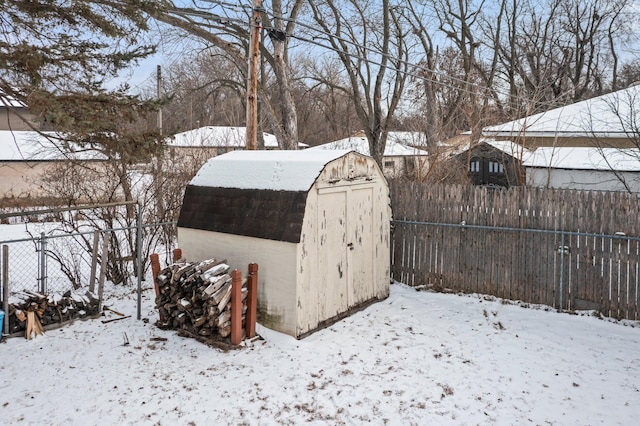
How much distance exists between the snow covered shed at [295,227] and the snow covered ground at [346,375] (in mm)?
399

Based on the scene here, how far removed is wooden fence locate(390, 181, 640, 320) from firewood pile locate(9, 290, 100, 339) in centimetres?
530

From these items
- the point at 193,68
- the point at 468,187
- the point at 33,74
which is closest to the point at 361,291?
the point at 468,187

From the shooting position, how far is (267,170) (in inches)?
271

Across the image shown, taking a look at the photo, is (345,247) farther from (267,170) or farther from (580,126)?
(580,126)

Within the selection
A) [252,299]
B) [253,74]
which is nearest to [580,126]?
[253,74]

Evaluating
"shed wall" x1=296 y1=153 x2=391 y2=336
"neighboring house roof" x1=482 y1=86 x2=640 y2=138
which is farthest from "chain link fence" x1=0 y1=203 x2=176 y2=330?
"neighboring house roof" x1=482 y1=86 x2=640 y2=138

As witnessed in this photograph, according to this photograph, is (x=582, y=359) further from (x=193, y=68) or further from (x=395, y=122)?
(x=193, y=68)

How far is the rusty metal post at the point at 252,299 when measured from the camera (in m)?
6.22

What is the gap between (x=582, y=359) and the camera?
5809 millimetres

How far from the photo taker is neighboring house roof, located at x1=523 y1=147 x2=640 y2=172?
1391 cm

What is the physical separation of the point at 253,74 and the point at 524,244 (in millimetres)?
5694

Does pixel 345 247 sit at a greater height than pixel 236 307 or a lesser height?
greater

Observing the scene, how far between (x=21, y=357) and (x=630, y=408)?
671 cm

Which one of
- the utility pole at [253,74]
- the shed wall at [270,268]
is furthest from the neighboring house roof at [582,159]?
the shed wall at [270,268]
